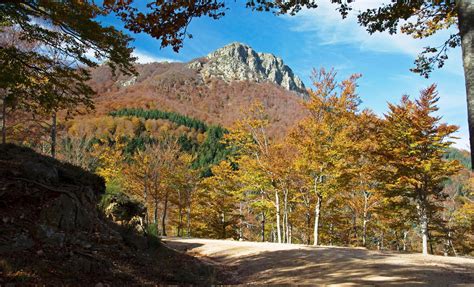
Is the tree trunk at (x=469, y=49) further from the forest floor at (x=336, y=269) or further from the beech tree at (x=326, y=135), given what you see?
the beech tree at (x=326, y=135)

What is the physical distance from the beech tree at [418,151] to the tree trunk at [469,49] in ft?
44.0

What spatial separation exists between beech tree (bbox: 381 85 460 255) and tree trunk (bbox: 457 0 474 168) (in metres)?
13.4

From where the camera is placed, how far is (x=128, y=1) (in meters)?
4.32

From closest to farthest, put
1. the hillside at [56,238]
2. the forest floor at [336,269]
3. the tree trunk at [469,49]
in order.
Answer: the tree trunk at [469,49] → the hillside at [56,238] → the forest floor at [336,269]

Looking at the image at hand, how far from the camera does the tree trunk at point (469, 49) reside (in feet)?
11.2

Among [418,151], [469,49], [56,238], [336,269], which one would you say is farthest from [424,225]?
[56,238]

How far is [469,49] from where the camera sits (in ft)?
11.4

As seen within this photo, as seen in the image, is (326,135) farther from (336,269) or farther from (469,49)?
(469,49)

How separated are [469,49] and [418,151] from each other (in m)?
14.0

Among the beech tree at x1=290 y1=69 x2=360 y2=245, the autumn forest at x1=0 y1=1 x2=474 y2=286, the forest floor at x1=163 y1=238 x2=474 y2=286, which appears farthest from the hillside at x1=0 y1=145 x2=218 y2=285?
the beech tree at x1=290 y1=69 x2=360 y2=245

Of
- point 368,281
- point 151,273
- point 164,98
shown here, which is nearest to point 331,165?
point 368,281

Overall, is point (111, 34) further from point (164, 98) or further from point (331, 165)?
point (164, 98)

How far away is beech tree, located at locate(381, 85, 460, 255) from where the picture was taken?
15.6 meters

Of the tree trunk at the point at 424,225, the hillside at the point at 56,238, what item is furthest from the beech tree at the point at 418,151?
the hillside at the point at 56,238
